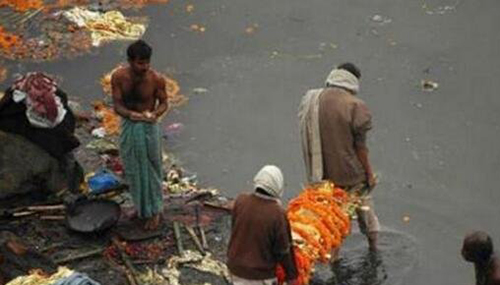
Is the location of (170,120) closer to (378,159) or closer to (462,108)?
(378,159)

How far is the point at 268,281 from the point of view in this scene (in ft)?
21.3

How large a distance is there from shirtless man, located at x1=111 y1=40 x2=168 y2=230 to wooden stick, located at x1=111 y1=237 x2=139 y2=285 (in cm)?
42

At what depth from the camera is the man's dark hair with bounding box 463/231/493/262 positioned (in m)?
5.84

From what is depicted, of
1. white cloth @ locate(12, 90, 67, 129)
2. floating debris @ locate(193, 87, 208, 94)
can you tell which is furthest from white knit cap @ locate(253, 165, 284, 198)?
floating debris @ locate(193, 87, 208, 94)

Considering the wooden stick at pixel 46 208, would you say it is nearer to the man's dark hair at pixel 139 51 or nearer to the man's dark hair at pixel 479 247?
the man's dark hair at pixel 139 51

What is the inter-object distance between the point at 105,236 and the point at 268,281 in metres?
2.29

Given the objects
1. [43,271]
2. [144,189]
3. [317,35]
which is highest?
[317,35]

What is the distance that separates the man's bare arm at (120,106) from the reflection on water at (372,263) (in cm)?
234

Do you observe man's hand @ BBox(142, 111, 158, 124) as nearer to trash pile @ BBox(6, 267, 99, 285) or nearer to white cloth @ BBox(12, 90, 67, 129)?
white cloth @ BBox(12, 90, 67, 129)

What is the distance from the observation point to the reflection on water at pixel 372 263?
8070 mm

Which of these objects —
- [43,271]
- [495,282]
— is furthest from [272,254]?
[43,271]

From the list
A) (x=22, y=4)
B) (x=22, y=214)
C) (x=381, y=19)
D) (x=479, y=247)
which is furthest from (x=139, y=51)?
(x=22, y=4)

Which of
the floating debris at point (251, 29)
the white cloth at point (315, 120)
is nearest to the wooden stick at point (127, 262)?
the white cloth at point (315, 120)

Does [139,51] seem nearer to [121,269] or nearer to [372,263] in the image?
[121,269]
